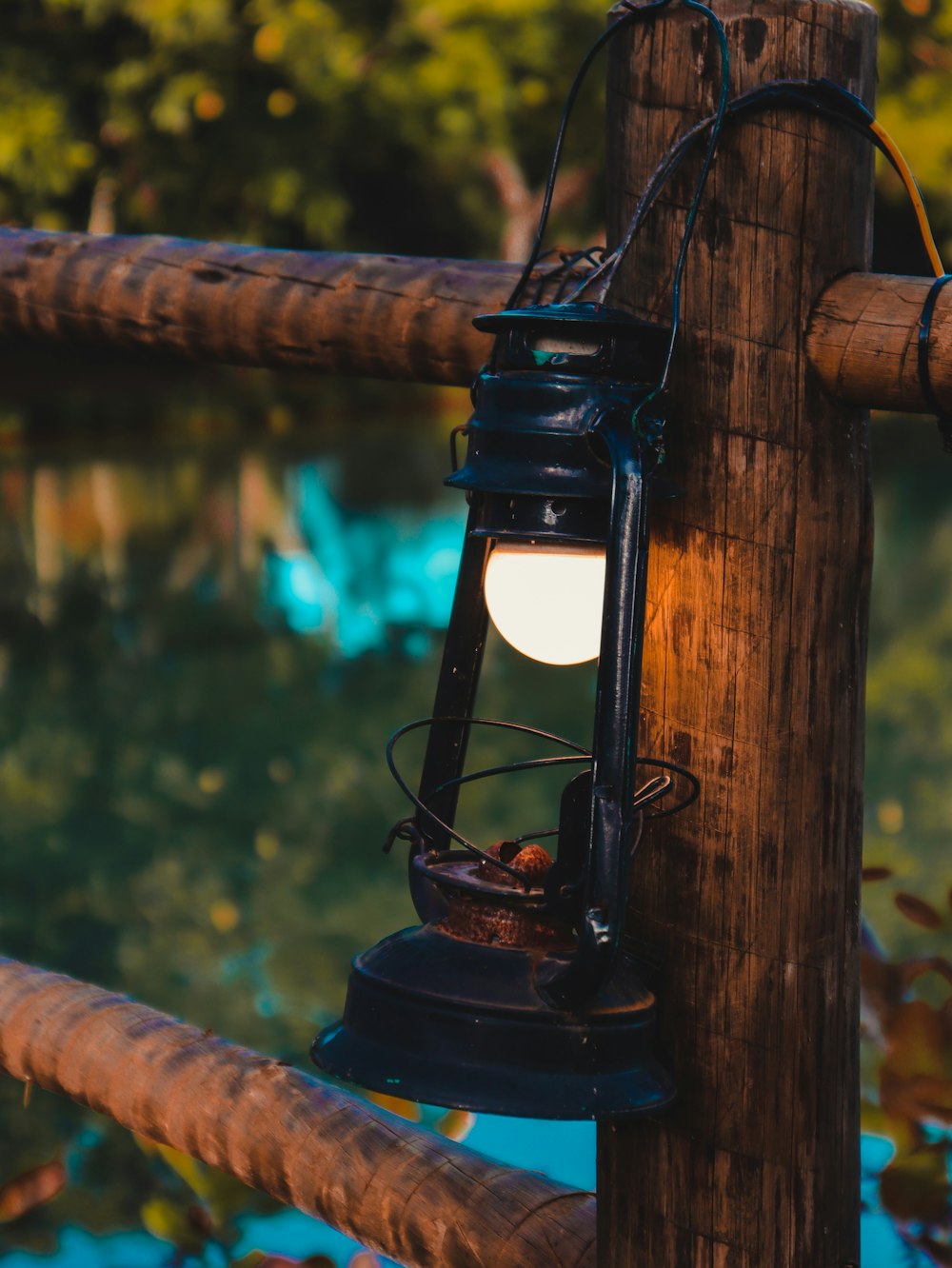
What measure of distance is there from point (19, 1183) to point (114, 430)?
15197 mm

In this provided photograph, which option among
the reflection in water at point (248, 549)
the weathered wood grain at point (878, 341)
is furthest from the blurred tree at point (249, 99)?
the weathered wood grain at point (878, 341)

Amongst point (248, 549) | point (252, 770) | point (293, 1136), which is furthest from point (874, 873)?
point (248, 549)

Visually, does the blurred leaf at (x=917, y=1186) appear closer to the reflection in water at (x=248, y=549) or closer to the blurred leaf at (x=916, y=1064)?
→ the blurred leaf at (x=916, y=1064)

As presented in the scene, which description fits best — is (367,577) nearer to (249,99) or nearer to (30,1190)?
(30,1190)

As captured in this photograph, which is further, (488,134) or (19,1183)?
(488,134)

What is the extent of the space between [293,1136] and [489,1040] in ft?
1.43

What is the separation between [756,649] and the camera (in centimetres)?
113

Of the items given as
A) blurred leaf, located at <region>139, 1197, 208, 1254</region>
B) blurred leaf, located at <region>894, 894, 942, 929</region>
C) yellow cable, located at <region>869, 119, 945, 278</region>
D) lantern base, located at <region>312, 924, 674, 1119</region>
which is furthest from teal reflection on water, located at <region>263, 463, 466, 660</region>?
lantern base, located at <region>312, 924, 674, 1119</region>

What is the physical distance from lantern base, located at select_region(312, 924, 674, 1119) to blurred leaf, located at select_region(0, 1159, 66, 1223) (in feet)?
3.56

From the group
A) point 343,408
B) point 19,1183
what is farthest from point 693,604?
point 343,408

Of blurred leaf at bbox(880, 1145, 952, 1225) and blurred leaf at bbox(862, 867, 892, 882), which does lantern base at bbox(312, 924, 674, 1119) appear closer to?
blurred leaf at bbox(862, 867, 892, 882)

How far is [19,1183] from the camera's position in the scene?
6.63 ft

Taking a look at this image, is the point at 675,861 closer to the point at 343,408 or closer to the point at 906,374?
the point at 906,374

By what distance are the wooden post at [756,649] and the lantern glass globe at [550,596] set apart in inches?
4.3
